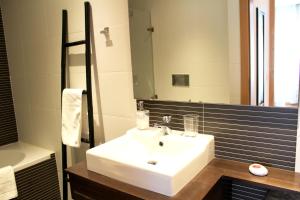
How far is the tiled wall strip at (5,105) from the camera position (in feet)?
7.50

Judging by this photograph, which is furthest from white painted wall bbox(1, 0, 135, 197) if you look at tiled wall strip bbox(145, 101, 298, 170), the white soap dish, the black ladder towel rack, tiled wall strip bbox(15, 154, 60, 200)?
the white soap dish

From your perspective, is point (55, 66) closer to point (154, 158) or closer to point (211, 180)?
point (154, 158)

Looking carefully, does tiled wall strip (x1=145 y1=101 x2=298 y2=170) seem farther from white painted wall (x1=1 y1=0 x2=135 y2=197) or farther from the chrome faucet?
white painted wall (x1=1 y1=0 x2=135 y2=197)

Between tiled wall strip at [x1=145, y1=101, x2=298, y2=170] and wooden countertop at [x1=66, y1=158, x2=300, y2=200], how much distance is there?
0.16 feet

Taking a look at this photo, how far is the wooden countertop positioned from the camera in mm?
898

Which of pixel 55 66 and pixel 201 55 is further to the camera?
pixel 55 66

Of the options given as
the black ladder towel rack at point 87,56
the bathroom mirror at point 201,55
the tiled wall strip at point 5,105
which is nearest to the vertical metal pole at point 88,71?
the black ladder towel rack at point 87,56

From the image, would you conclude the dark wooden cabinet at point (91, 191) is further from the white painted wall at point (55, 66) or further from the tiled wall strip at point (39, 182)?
the tiled wall strip at point (39, 182)

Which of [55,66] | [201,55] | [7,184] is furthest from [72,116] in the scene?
[201,55]

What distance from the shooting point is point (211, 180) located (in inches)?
38.9

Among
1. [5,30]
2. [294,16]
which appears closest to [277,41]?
[294,16]

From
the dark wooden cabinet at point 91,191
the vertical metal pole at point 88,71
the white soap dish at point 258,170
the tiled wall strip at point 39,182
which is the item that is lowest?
the tiled wall strip at point 39,182

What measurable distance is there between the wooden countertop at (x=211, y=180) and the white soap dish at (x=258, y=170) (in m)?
0.02

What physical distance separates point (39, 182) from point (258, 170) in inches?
66.7
